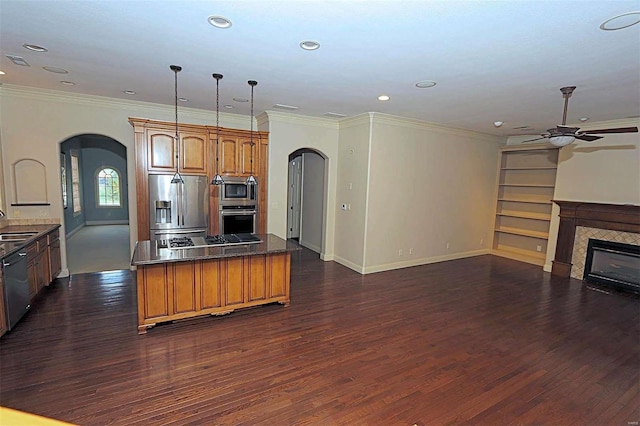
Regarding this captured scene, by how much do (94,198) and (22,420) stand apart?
33.8 ft

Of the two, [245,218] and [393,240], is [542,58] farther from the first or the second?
[245,218]

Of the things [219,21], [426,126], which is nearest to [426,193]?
[426,126]

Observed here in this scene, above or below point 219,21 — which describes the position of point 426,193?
below

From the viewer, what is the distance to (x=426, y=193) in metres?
6.48

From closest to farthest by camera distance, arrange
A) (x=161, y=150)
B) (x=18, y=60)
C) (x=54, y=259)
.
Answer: (x=18, y=60), (x=54, y=259), (x=161, y=150)

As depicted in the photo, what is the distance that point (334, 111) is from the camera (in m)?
5.50

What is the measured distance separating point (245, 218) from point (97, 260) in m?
3.23

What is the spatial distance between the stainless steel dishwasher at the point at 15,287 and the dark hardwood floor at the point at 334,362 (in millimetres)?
175

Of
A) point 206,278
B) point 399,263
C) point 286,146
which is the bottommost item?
point 399,263

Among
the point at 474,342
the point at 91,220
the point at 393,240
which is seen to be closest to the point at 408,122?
the point at 393,240

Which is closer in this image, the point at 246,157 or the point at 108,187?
the point at 246,157

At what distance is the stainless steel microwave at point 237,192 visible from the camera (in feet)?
18.1

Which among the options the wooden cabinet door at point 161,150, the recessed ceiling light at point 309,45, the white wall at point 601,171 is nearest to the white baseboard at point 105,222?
the wooden cabinet door at point 161,150

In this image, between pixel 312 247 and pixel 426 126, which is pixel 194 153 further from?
pixel 426 126
